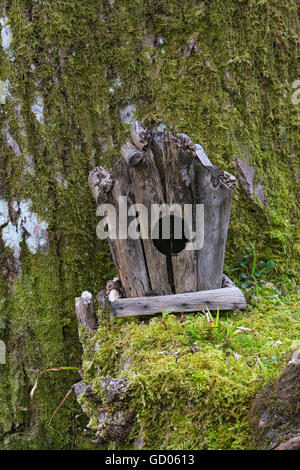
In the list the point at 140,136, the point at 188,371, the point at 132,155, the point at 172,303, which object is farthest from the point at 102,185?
the point at 188,371

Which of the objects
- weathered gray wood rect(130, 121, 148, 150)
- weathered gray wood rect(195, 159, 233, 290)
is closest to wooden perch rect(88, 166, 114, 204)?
weathered gray wood rect(130, 121, 148, 150)

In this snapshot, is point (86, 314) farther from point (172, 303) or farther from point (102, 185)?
point (102, 185)

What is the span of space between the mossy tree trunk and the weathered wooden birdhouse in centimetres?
67

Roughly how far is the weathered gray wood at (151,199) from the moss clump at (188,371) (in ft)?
0.92

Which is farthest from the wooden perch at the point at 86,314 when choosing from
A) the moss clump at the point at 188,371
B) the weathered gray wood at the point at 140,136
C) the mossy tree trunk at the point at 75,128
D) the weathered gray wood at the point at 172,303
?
the weathered gray wood at the point at 140,136

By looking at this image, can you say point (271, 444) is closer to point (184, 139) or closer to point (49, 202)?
point (184, 139)

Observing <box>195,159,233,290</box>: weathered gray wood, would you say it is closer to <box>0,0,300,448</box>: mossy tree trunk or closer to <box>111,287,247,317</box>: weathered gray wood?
<box>111,287,247,317</box>: weathered gray wood

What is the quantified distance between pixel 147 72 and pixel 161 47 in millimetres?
251

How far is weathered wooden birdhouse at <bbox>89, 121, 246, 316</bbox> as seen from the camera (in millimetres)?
2725

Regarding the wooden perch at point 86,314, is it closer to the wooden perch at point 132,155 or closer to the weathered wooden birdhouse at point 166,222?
the weathered wooden birdhouse at point 166,222

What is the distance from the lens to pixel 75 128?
342 cm

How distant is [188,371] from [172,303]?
75cm
